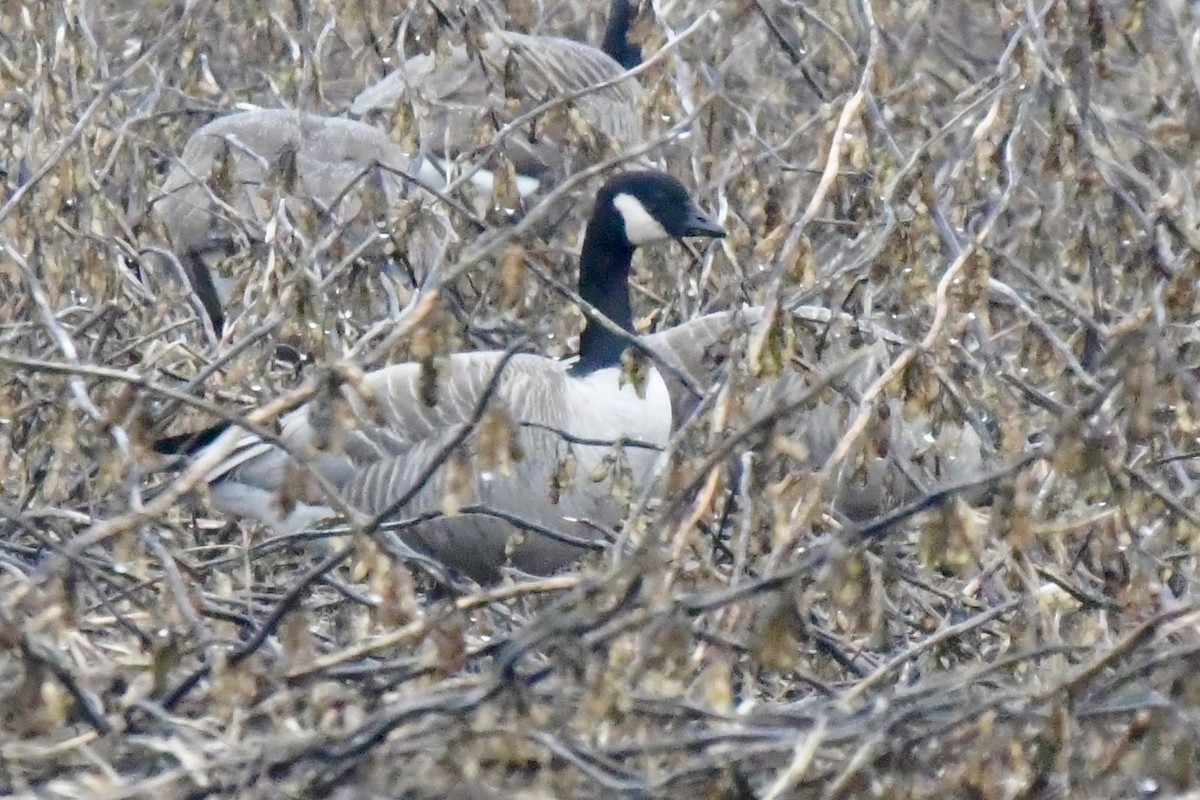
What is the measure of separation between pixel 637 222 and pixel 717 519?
1.68 m

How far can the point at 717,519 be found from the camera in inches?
170

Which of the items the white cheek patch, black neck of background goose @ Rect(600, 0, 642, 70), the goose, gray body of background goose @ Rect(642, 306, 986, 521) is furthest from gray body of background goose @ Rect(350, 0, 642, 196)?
gray body of background goose @ Rect(642, 306, 986, 521)

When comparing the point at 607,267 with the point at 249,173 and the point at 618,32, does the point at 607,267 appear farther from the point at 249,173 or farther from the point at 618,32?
the point at 618,32

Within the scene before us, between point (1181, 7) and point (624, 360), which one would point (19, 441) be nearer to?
point (624, 360)

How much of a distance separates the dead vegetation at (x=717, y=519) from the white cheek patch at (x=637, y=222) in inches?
9.8

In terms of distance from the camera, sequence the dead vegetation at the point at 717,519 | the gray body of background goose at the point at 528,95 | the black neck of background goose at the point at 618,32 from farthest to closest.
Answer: the black neck of background goose at the point at 618,32
the gray body of background goose at the point at 528,95
the dead vegetation at the point at 717,519

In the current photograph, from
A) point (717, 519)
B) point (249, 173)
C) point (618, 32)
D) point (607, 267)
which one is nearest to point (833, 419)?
point (607, 267)

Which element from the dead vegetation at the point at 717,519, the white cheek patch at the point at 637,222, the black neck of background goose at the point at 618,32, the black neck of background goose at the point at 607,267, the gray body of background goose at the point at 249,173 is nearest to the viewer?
the dead vegetation at the point at 717,519

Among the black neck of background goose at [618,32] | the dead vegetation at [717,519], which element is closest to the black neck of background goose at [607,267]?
the dead vegetation at [717,519]

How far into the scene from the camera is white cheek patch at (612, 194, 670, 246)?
5707mm

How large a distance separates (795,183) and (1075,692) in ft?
15.0

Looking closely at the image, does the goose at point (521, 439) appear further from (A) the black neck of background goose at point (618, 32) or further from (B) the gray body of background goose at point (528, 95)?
(A) the black neck of background goose at point (618, 32)

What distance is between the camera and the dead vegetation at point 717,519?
2.49 m

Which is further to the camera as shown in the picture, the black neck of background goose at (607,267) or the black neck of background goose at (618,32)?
the black neck of background goose at (618,32)
